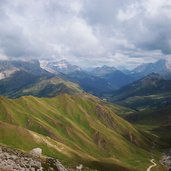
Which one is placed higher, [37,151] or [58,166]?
[37,151]

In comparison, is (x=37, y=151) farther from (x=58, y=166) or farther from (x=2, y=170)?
(x=2, y=170)

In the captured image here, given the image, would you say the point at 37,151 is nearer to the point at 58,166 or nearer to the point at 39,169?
the point at 58,166

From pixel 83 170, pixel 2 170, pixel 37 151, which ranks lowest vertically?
pixel 2 170

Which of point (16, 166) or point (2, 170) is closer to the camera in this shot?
point (2, 170)

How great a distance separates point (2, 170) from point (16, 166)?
1057 cm

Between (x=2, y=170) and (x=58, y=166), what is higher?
(x=58, y=166)

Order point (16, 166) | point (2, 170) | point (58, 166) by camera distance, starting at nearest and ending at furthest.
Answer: point (2, 170), point (16, 166), point (58, 166)

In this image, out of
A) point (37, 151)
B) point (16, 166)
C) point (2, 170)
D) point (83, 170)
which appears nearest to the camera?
point (2, 170)

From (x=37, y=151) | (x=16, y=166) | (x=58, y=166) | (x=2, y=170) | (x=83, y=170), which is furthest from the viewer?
(x=83, y=170)

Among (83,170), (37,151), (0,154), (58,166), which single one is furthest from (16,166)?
(83,170)

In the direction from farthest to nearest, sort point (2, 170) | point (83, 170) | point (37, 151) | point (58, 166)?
point (83, 170) → point (37, 151) → point (58, 166) → point (2, 170)

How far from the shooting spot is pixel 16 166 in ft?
285

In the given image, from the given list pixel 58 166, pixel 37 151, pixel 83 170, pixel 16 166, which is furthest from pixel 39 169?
pixel 83 170

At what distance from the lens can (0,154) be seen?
90250mm
